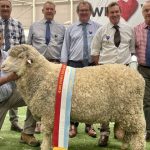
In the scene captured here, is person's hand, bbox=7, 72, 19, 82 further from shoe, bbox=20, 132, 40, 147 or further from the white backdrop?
the white backdrop

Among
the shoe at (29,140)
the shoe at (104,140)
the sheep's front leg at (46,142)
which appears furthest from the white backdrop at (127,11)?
the sheep's front leg at (46,142)

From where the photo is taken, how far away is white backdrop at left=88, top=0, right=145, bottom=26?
742cm

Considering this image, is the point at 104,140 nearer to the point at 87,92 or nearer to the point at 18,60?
the point at 87,92

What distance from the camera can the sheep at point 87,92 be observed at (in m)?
4.79

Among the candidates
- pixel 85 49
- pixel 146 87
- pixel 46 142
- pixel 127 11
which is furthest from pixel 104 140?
pixel 127 11

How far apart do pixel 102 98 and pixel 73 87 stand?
1.24 feet

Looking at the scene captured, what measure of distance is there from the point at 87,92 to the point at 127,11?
10.4 ft

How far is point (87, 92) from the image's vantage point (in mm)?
4785

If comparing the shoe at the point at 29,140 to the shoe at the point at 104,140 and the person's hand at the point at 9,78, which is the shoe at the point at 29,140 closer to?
the shoe at the point at 104,140

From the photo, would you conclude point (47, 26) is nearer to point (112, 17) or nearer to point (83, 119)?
point (112, 17)

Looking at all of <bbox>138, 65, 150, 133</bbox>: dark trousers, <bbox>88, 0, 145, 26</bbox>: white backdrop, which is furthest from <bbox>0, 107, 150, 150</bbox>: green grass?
<bbox>88, 0, 145, 26</bbox>: white backdrop

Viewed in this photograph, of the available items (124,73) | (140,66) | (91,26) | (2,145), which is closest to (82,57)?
(91,26)

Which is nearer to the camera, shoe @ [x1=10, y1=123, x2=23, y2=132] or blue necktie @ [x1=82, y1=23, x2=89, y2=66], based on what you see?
blue necktie @ [x1=82, y1=23, x2=89, y2=66]

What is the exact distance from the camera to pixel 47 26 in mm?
6133
